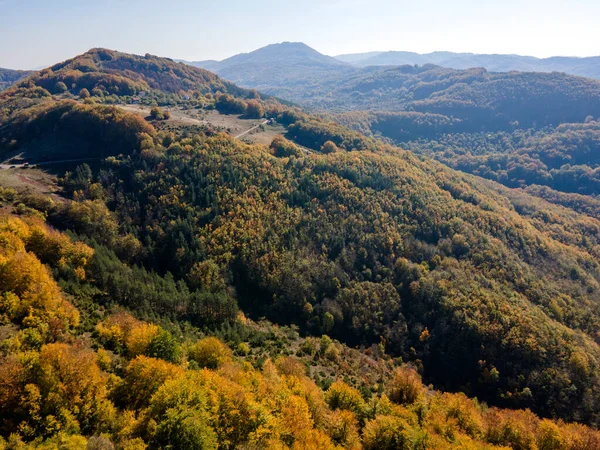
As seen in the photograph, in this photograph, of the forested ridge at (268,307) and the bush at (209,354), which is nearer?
the forested ridge at (268,307)

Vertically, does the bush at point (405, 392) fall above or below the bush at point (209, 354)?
below

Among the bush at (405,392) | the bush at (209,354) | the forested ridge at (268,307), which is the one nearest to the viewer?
the forested ridge at (268,307)

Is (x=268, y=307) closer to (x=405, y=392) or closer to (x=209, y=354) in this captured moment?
(x=209, y=354)

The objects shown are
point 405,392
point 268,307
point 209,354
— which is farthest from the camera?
point 268,307

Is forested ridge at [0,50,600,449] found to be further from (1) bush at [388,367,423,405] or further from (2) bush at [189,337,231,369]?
(1) bush at [388,367,423,405]

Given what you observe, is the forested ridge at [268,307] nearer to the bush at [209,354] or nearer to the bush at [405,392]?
the bush at [209,354]

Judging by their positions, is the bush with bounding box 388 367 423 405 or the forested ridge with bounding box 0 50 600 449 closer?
the forested ridge with bounding box 0 50 600 449

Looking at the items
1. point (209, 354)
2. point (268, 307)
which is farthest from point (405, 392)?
point (268, 307)

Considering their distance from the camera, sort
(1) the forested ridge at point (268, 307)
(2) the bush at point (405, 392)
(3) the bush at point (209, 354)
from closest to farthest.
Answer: (1) the forested ridge at point (268, 307) < (3) the bush at point (209, 354) < (2) the bush at point (405, 392)

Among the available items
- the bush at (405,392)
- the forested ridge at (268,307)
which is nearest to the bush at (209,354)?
the forested ridge at (268,307)

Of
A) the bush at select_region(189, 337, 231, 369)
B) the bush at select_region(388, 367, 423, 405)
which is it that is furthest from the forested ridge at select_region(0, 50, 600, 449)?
the bush at select_region(388, 367, 423, 405)
